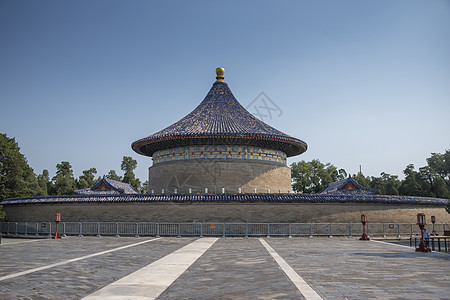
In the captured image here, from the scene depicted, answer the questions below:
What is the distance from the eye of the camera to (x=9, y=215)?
2742 centimetres

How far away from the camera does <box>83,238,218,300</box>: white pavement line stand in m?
7.06

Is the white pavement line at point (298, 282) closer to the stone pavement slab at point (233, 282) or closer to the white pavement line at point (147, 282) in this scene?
the stone pavement slab at point (233, 282)

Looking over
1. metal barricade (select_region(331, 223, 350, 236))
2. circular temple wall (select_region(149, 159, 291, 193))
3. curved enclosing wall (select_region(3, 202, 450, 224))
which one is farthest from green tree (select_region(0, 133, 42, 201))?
metal barricade (select_region(331, 223, 350, 236))

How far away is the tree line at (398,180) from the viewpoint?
57.6 meters

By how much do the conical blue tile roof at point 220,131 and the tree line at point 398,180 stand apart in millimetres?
29649

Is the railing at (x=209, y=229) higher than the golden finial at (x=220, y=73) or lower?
lower

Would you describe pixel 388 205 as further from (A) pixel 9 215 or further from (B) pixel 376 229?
(A) pixel 9 215

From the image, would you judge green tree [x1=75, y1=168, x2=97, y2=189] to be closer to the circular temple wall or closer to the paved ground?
the circular temple wall

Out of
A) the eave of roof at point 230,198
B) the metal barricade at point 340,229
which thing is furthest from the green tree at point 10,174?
the metal barricade at point 340,229

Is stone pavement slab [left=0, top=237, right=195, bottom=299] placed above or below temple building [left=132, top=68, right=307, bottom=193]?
below

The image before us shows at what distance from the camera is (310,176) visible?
223 feet

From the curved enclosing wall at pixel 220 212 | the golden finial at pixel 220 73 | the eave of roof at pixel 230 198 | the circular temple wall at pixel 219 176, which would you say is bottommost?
the curved enclosing wall at pixel 220 212

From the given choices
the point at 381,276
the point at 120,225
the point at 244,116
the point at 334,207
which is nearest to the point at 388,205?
the point at 334,207

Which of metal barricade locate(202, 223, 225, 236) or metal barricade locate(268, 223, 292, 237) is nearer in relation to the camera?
metal barricade locate(202, 223, 225, 236)
